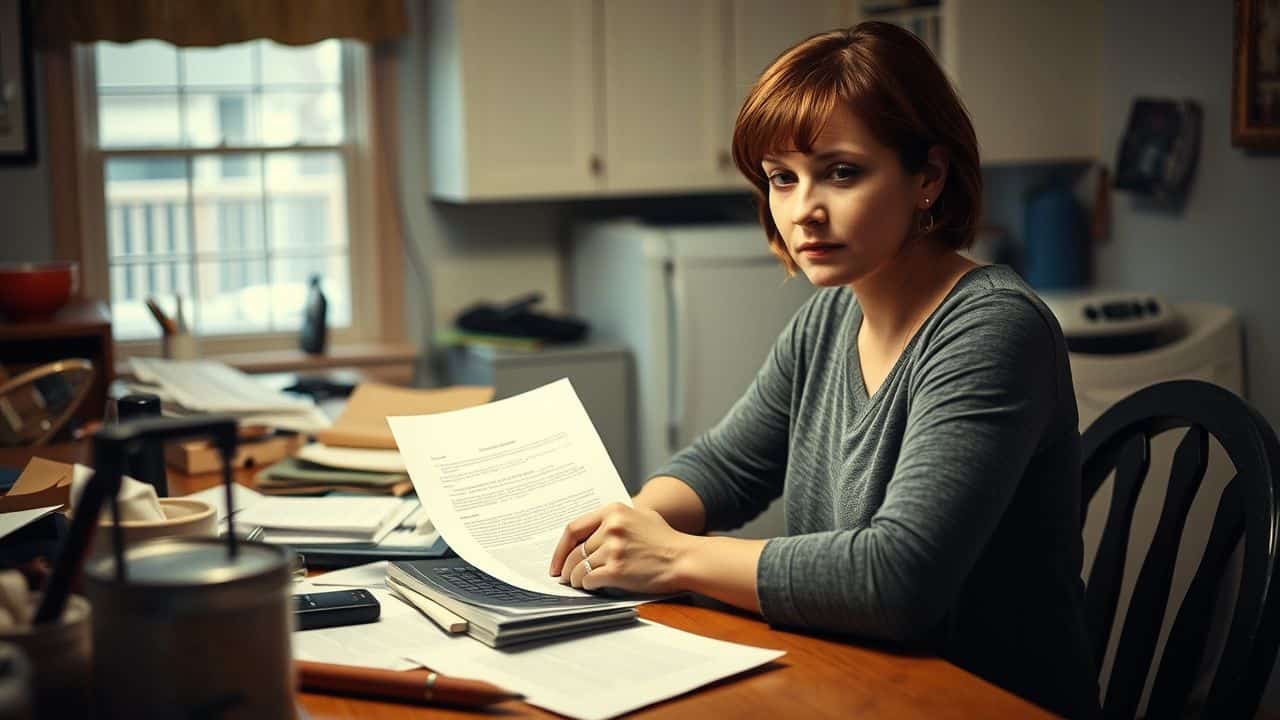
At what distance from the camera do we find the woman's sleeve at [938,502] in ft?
3.53

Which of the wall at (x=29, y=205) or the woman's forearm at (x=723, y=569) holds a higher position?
the wall at (x=29, y=205)

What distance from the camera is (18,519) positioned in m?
1.13

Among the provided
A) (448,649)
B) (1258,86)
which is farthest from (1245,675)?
(1258,86)

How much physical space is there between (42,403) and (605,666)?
1.50 meters

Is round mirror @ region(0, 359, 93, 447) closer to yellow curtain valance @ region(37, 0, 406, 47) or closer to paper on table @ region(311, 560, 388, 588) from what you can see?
paper on table @ region(311, 560, 388, 588)

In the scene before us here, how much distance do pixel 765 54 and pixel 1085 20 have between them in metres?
0.93

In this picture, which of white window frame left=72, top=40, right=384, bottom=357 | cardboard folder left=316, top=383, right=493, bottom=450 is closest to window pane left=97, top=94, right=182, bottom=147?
white window frame left=72, top=40, right=384, bottom=357

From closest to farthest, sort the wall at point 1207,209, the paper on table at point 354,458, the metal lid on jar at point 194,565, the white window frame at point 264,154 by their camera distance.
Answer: the metal lid on jar at point 194,565 → the paper on table at point 354,458 → the wall at point 1207,209 → the white window frame at point 264,154

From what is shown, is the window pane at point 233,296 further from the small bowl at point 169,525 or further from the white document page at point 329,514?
the small bowl at point 169,525

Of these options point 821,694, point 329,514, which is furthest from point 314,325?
point 821,694

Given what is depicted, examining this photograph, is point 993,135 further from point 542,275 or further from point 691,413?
point 542,275

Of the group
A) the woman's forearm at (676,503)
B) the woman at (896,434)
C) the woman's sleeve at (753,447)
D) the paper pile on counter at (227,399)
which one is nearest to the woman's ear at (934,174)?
the woman at (896,434)

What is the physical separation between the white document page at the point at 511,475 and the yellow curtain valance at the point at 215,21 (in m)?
2.63

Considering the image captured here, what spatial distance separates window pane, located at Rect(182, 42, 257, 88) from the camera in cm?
372
